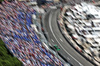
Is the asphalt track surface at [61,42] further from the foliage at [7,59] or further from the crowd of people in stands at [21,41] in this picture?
the foliage at [7,59]

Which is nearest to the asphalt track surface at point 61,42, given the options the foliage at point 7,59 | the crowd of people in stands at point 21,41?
the crowd of people in stands at point 21,41

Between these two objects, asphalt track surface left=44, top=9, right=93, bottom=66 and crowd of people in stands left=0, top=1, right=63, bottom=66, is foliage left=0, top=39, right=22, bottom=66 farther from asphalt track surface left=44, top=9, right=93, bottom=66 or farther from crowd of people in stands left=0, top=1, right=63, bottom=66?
asphalt track surface left=44, top=9, right=93, bottom=66

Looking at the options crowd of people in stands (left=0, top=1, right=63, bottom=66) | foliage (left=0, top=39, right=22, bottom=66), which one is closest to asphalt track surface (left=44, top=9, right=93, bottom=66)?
crowd of people in stands (left=0, top=1, right=63, bottom=66)

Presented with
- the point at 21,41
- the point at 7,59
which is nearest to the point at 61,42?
the point at 21,41

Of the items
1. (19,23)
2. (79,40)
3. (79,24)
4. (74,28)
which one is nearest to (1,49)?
(19,23)

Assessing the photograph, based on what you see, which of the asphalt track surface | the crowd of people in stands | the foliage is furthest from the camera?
the asphalt track surface

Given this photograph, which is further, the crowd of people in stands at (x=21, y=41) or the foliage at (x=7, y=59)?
the crowd of people in stands at (x=21, y=41)

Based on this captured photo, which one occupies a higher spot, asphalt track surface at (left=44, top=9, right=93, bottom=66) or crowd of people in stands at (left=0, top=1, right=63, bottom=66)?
crowd of people in stands at (left=0, top=1, right=63, bottom=66)
